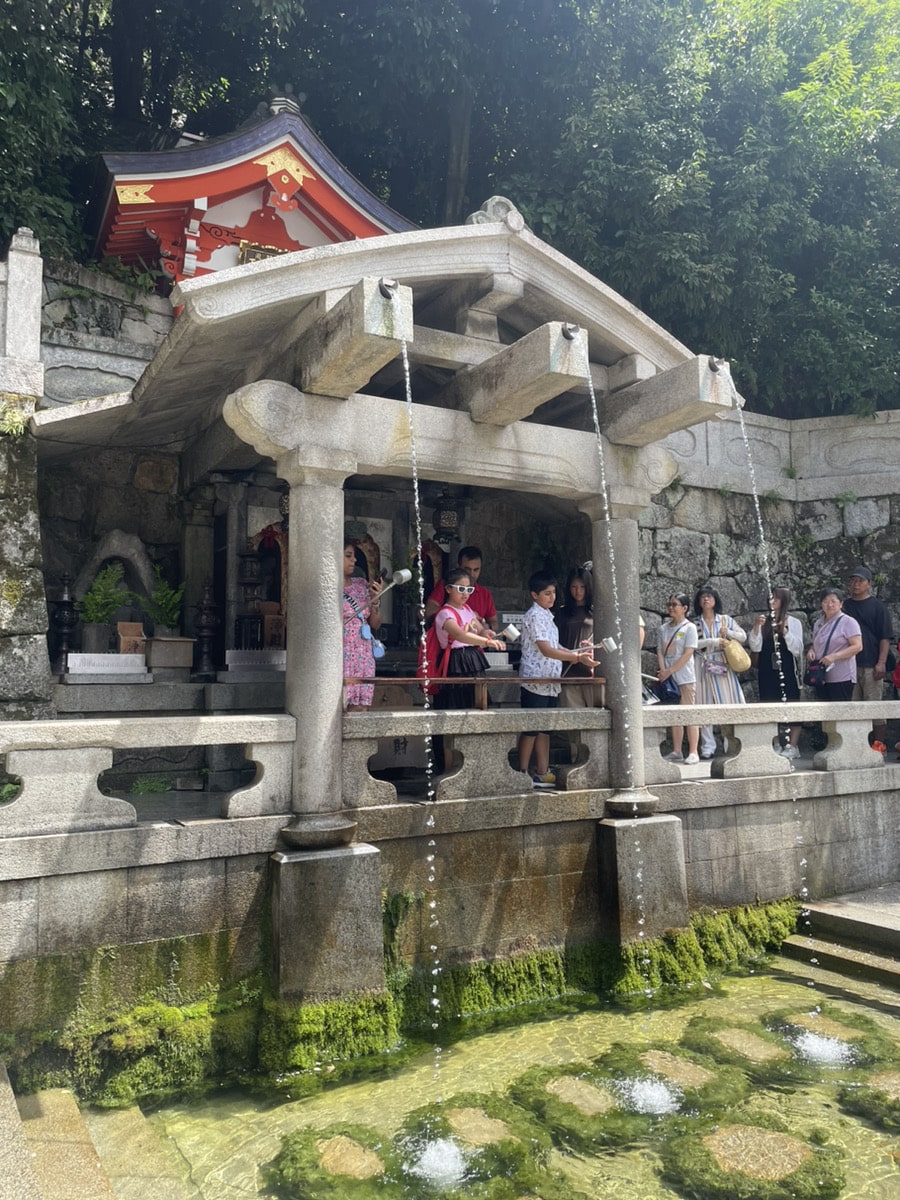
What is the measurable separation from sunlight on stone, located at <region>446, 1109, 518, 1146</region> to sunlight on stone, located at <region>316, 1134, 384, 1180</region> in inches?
19.3

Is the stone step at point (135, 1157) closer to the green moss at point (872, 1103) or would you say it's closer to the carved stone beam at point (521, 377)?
the green moss at point (872, 1103)

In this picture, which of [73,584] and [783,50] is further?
[783,50]

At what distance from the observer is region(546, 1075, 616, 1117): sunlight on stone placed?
4848 millimetres

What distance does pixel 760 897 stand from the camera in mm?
7758

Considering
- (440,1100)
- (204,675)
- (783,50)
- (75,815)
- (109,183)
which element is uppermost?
(783,50)

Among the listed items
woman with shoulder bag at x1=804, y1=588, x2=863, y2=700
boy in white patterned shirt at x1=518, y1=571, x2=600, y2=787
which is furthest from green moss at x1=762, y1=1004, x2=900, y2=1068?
woman with shoulder bag at x1=804, y1=588, x2=863, y2=700

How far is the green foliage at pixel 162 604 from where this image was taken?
8672mm

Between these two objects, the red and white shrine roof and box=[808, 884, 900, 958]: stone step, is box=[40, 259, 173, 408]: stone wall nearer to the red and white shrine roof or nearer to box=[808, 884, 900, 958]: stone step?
the red and white shrine roof

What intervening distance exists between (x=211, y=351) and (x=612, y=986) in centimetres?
555

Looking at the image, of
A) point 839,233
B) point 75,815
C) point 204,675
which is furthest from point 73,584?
point 839,233

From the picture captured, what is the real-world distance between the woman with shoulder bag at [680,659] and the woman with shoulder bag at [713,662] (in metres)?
0.28

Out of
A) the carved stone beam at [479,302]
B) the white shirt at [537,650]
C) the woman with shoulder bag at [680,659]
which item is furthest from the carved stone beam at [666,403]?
the woman with shoulder bag at [680,659]

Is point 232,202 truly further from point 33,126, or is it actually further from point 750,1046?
point 750,1046

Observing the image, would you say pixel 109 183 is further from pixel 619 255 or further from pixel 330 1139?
pixel 330 1139
